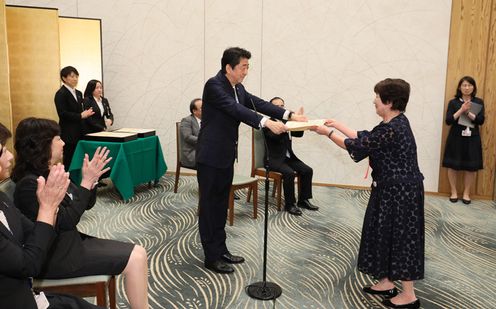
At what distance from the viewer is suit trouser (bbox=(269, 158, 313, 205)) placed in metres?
4.53

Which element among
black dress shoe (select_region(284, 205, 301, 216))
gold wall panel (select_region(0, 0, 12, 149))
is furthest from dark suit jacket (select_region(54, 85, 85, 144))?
black dress shoe (select_region(284, 205, 301, 216))

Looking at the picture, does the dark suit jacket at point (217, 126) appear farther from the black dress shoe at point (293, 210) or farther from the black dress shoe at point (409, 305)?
the black dress shoe at point (293, 210)


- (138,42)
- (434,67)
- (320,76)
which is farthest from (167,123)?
(434,67)

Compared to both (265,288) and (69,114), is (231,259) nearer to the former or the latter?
(265,288)

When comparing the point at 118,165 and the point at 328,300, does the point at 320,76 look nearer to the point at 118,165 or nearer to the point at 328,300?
the point at 118,165

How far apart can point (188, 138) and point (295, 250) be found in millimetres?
1918

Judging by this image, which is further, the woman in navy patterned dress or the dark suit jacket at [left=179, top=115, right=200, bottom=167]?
the dark suit jacket at [left=179, top=115, right=200, bottom=167]

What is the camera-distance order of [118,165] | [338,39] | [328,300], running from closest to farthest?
[328,300]
[118,165]
[338,39]

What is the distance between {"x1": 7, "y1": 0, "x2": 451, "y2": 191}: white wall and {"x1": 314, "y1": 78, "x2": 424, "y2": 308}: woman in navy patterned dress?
307 centimetres

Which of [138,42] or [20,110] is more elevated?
[138,42]

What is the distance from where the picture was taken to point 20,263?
56.2 inches

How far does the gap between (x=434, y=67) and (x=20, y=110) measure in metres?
4.96

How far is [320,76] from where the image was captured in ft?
18.5

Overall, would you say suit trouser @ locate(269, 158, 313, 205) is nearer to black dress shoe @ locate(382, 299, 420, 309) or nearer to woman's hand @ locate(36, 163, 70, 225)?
black dress shoe @ locate(382, 299, 420, 309)
